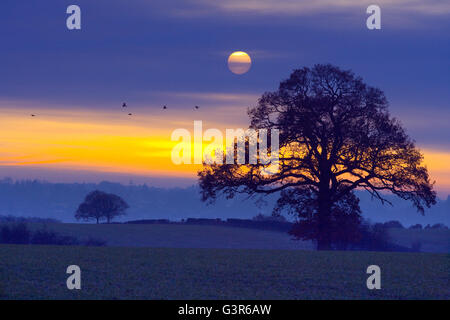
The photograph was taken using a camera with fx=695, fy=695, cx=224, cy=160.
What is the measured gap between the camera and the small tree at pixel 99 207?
126 metres

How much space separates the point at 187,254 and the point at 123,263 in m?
6.38

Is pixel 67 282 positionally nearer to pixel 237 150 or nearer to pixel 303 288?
pixel 303 288

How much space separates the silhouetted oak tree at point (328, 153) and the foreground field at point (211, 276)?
10.00 metres

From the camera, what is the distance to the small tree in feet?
415

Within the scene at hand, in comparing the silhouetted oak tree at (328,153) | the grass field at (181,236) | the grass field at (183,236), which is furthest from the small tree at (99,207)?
the silhouetted oak tree at (328,153)

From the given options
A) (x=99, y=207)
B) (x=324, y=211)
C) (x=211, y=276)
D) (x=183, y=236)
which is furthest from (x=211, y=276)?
(x=99, y=207)

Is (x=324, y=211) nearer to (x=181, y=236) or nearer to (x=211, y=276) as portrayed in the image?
(x=211, y=276)

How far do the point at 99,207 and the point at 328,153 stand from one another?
296ft

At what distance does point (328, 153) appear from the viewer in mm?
43062

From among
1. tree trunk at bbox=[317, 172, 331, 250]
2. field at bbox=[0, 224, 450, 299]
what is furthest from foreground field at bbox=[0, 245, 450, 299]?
tree trunk at bbox=[317, 172, 331, 250]

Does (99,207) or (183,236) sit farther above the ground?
(99,207)

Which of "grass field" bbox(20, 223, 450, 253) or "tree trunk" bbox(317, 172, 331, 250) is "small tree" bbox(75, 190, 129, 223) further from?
"tree trunk" bbox(317, 172, 331, 250)

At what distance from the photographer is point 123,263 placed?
28.0 m
